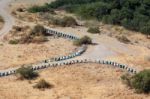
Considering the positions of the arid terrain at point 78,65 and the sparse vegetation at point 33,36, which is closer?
the arid terrain at point 78,65

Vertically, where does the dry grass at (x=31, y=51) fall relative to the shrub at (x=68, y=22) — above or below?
below

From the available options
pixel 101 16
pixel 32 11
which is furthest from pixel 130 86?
pixel 32 11

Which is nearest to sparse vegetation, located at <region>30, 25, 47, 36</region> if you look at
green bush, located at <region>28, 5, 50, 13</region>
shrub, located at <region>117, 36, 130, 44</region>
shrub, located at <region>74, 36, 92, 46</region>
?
shrub, located at <region>74, 36, 92, 46</region>

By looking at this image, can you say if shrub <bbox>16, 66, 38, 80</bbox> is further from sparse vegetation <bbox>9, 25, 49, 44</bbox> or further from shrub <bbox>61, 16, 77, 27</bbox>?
shrub <bbox>61, 16, 77, 27</bbox>

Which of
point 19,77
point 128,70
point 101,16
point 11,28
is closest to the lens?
point 19,77

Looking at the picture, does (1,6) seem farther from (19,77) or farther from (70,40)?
(19,77)

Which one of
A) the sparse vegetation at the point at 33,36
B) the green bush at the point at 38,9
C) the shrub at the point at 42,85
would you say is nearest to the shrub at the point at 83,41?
the sparse vegetation at the point at 33,36

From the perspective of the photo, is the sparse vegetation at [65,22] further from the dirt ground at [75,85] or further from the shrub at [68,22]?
the dirt ground at [75,85]
